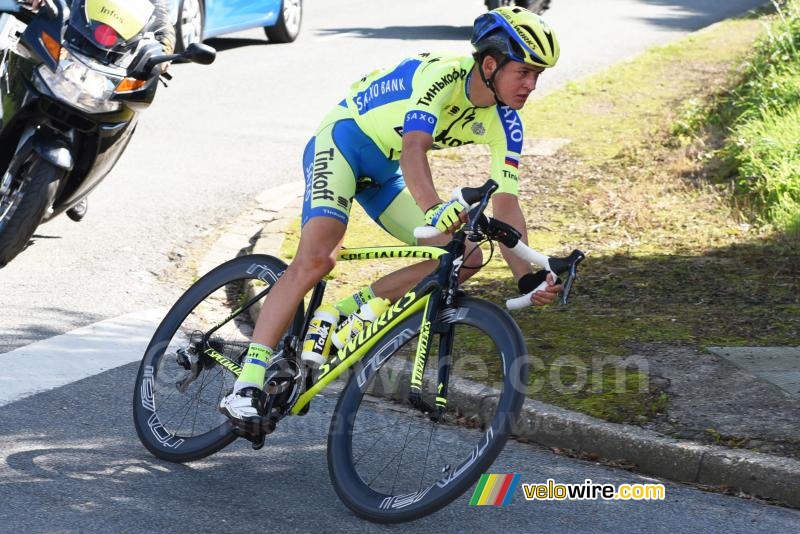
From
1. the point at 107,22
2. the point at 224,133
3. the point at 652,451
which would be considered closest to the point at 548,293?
the point at 652,451

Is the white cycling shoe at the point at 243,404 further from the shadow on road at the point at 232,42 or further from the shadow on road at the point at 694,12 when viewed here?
the shadow on road at the point at 694,12

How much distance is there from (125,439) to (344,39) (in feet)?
38.7

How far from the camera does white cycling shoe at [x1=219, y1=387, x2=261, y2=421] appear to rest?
14.8 feet

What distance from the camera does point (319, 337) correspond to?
4668mm

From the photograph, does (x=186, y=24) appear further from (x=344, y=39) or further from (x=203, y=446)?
(x=203, y=446)

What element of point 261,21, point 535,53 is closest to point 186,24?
point 261,21

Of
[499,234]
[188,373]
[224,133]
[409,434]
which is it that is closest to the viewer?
[499,234]

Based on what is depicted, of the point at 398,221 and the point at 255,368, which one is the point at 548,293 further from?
the point at 255,368

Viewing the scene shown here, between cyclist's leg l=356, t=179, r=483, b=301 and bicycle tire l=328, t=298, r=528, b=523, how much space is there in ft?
1.07

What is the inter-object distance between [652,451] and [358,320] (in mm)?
1353

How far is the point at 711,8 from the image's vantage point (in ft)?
69.2

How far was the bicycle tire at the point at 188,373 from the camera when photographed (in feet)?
15.9

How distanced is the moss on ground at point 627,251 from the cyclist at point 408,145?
1227 mm

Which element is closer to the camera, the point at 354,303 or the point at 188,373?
the point at 354,303
